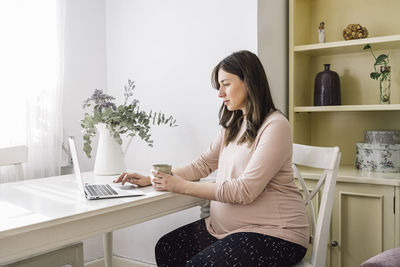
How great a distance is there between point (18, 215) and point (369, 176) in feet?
5.33

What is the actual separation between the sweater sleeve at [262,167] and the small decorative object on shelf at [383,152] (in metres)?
0.86

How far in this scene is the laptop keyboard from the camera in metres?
1.59

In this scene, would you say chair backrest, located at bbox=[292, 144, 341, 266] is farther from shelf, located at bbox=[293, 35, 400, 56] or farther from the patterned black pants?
shelf, located at bbox=[293, 35, 400, 56]

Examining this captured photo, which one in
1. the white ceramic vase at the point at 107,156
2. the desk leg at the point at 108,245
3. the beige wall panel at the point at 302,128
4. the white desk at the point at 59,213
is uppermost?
the beige wall panel at the point at 302,128

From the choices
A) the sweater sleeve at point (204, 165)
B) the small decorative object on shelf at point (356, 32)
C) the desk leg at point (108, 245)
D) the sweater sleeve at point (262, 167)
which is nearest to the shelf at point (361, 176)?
the sweater sleeve at point (204, 165)

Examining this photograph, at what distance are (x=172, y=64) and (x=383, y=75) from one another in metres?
1.19

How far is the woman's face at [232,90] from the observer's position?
1720mm

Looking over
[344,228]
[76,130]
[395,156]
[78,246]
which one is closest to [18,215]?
[78,246]

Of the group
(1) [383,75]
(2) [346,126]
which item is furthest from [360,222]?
(1) [383,75]

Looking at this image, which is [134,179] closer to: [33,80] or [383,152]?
[33,80]

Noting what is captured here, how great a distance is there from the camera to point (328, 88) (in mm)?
2404

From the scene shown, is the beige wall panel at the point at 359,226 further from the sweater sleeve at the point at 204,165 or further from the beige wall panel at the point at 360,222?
the sweater sleeve at the point at 204,165

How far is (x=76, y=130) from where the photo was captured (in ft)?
8.62

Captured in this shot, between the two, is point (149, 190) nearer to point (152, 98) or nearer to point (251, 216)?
point (251, 216)
